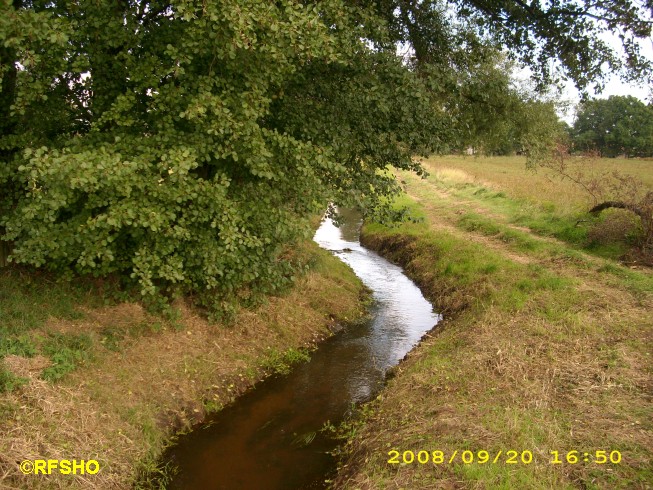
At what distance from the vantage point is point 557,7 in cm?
1019

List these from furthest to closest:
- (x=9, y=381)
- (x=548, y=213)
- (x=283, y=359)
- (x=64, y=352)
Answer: (x=548, y=213) < (x=283, y=359) < (x=64, y=352) < (x=9, y=381)

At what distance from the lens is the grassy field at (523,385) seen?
5480 mm

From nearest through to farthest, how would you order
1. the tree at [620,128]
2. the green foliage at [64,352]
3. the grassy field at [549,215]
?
the green foliage at [64,352] < the grassy field at [549,215] < the tree at [620,128]

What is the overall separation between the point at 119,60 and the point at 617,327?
9.40 m

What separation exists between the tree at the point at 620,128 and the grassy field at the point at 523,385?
7411cm

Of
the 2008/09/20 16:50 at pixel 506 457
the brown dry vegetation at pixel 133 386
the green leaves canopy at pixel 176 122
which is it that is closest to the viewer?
the 2008/09/20 16:50 at pixel 506 457

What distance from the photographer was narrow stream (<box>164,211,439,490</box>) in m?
6.60

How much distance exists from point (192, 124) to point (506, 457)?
20.2 feet

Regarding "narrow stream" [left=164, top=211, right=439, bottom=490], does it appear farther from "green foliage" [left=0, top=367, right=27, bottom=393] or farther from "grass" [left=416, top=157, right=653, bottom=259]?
"grass" [left=416, top=157, right=653, bottom=259]

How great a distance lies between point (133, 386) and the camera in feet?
24.8

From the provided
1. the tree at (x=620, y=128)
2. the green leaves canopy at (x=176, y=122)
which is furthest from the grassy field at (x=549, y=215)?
the tree at (x=620, y=128)

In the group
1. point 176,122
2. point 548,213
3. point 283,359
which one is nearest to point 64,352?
point 176,122
